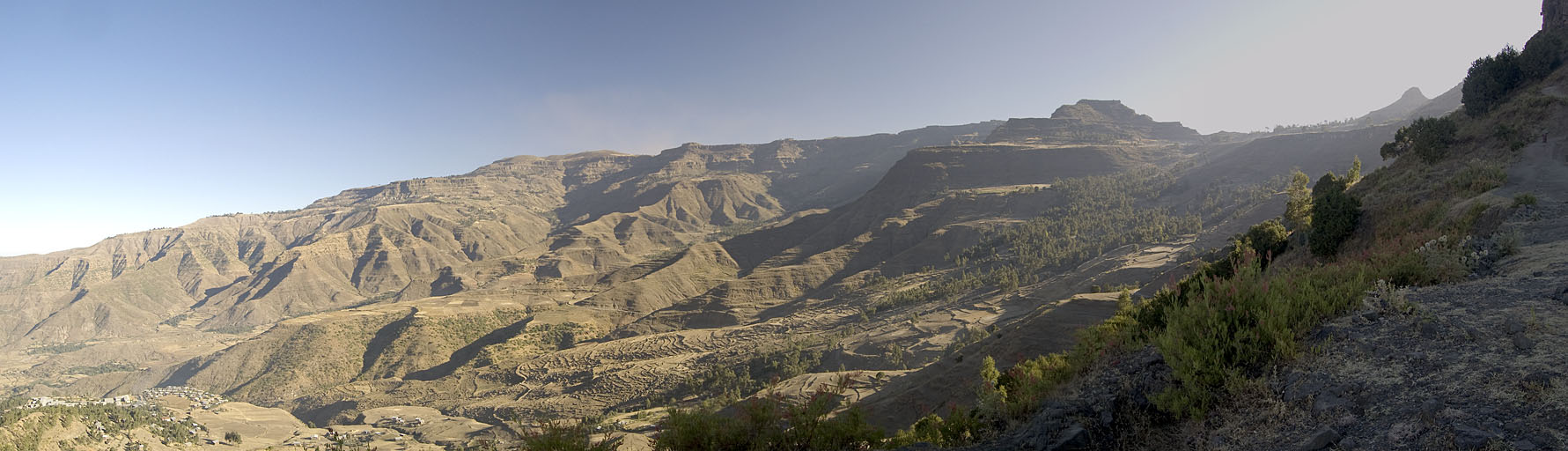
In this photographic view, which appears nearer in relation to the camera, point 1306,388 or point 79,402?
point 1306,388

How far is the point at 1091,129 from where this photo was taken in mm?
178125

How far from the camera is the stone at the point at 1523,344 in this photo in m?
5.60

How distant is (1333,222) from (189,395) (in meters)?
143

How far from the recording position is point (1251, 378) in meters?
6.54

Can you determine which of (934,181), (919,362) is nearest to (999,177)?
(934,181)

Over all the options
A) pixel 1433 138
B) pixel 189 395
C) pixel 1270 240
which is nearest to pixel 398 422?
pixel 189 395

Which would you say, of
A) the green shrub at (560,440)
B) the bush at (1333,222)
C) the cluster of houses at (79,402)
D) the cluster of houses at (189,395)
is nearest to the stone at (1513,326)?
the green shrub at (560,440)

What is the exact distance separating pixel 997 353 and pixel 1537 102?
72.5 ft

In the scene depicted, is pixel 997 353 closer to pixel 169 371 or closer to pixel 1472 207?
pixel 1472 207

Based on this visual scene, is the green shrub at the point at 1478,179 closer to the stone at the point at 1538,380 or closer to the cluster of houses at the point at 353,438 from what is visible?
the stone at the point at 1538,380

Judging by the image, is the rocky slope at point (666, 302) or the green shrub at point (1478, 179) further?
the rocky slope at point (666, 302)

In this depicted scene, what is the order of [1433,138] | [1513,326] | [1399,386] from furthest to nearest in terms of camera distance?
[1433,138] → [1513,326] → [1399,386]

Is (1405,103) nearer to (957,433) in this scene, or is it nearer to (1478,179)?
(1478,179)

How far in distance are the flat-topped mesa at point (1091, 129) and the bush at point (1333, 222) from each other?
158 metres
